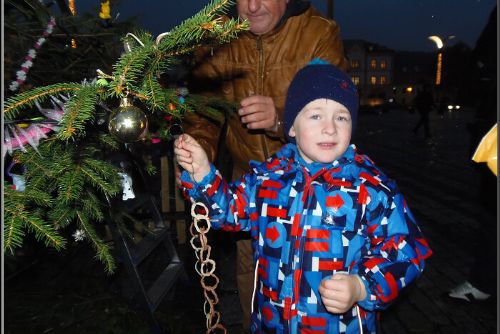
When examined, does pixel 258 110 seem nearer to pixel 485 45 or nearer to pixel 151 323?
pixel 151 323

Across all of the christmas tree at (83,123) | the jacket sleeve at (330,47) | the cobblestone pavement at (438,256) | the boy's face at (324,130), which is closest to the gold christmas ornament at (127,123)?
the christmas tree at (83,123)

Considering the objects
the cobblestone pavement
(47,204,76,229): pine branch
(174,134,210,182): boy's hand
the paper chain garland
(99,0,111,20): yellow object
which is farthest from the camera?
the cobblestone pavement

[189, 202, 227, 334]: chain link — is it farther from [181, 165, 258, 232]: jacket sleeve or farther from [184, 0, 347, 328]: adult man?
[184, 0, 347, 328]: adult man

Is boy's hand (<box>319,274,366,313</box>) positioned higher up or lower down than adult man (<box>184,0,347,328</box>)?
lower down

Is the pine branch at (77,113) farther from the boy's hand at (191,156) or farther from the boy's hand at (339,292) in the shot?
the boy's hand at (339,292)

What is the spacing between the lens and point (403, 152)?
1297 centimetres

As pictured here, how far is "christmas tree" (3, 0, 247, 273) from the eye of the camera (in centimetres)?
123

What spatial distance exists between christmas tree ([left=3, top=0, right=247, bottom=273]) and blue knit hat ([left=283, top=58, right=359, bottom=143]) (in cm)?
60

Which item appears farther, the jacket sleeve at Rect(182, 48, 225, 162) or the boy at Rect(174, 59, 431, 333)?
the jacket sleeve at Rect(182, 48, 225, 162)

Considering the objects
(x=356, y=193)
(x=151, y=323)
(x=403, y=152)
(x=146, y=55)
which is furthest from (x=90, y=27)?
(x=403, y=152)

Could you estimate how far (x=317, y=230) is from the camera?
1854 millimetres

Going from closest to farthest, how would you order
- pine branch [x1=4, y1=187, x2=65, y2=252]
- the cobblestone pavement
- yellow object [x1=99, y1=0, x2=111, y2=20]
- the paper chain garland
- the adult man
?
pine branch [x1=4, y1=187, x2=65, y2=252], the paper chain garland, the adult man, yellow object [x1=99, y1=0, x2=111, y2=20], the cobblestone pavement

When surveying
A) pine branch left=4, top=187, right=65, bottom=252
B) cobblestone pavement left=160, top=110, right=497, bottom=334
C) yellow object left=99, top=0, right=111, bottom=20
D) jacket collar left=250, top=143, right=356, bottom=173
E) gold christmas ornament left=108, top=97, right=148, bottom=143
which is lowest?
cobblestone pavement left=160, top=110, right=497, bottom=334

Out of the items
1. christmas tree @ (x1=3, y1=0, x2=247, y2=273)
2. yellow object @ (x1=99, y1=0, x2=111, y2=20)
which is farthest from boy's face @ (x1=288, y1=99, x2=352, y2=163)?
yellow object @ (x1=99, y1=0, x2=111, y2=20)
